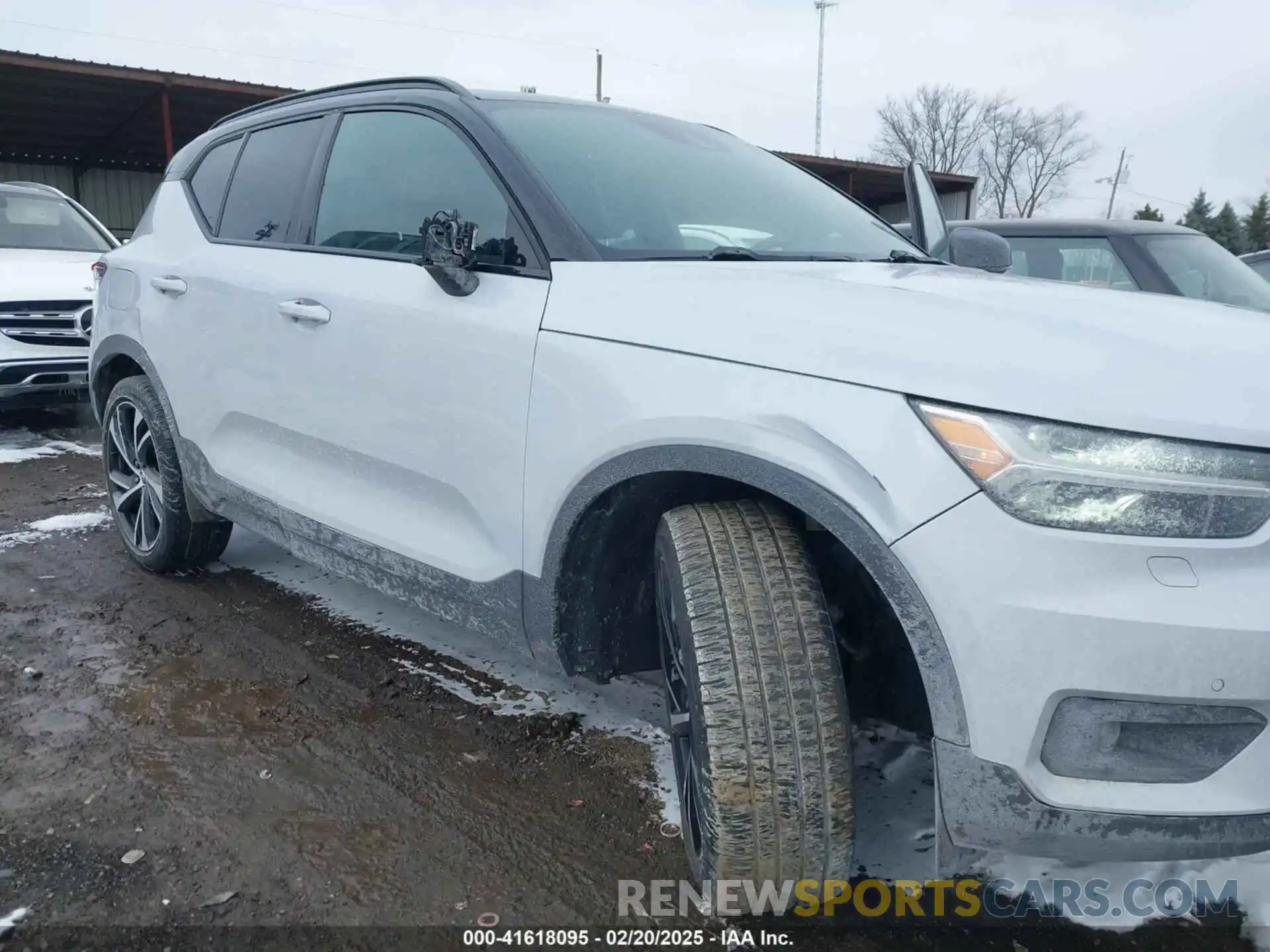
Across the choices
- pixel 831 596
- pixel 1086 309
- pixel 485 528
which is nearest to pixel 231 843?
pixel 485 528

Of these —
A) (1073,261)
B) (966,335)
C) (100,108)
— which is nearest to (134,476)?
(966,335)

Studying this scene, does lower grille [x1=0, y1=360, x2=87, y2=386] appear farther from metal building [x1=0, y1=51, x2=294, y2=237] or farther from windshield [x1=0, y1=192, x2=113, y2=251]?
metal building [x1=0, y1=51, x2=294, y2=237]

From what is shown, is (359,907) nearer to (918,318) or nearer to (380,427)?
(380,427)

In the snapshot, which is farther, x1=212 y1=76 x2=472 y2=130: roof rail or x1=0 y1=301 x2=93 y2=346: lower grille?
x1=0 y1=301 x2=93 y2=346: lower grille

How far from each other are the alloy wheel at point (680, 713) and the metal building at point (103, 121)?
51.7 ft

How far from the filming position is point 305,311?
2.59 meters

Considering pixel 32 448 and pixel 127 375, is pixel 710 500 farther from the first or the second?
pixel 32 448

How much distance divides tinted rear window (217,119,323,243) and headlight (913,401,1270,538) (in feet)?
7.52

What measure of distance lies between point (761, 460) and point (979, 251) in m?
1.65

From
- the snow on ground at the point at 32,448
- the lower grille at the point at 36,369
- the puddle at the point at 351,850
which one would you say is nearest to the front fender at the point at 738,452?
the puddle at the point at 351,850

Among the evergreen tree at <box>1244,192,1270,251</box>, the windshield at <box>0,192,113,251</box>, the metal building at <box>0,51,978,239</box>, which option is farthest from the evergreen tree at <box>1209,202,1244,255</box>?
the windshield at <box>0,192,113,251</box>

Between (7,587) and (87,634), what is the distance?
0.73 metres

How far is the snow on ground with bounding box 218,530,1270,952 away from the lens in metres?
1.93

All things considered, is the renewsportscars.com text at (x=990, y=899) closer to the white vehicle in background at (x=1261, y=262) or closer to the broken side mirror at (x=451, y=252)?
the broken side mirror at (x=451, y=252)
